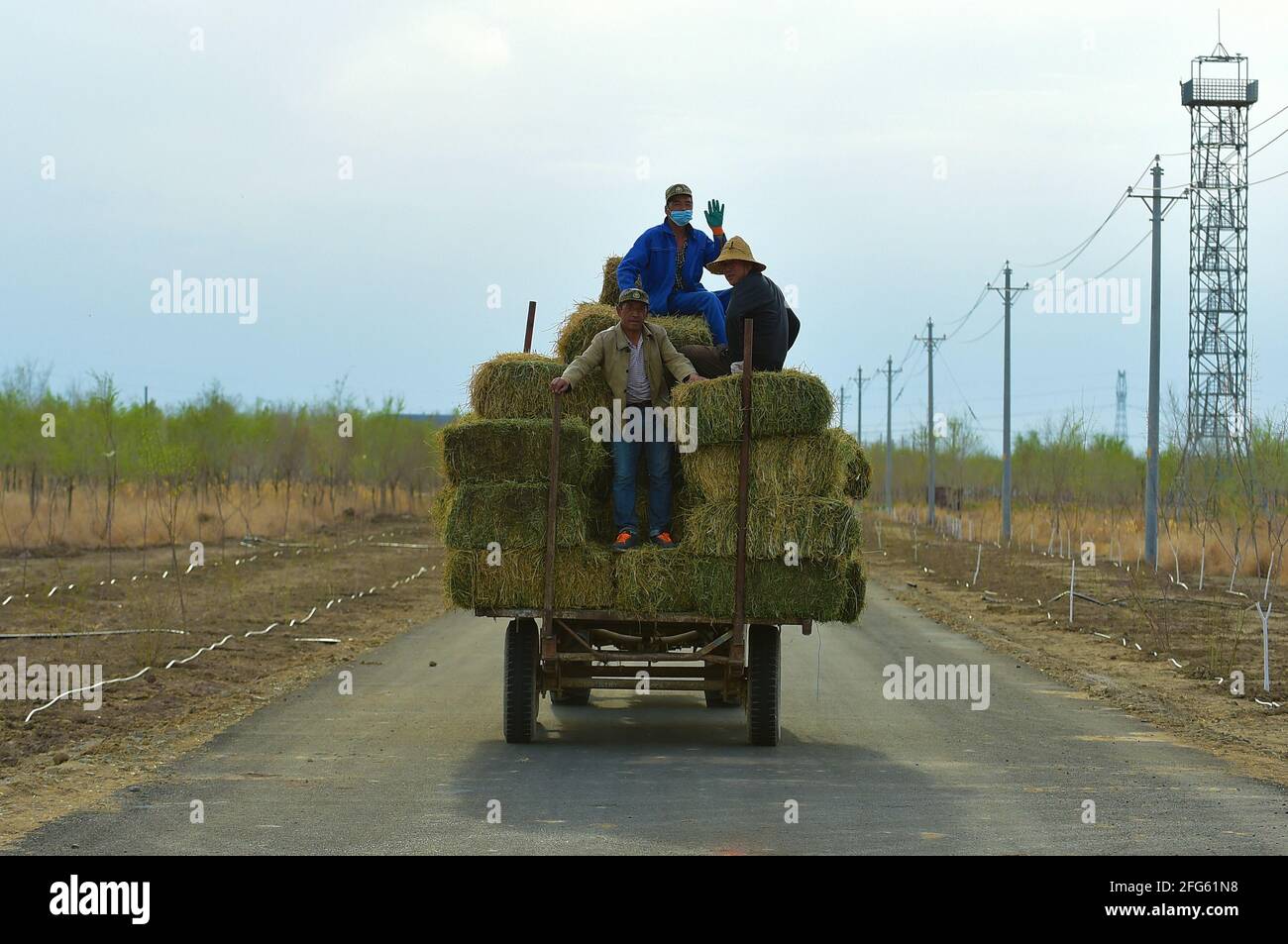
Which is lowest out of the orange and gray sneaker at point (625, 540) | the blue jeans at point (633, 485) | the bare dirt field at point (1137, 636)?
the bare dirt field at point (1137, 636)

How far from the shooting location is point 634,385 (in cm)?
1111

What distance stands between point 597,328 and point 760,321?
1271 millimetres

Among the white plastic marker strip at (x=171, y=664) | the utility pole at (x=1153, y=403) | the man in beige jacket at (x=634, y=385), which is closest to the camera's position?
the man in beige jacket at (x=634, y=385)

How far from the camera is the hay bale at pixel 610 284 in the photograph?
44.0 feet

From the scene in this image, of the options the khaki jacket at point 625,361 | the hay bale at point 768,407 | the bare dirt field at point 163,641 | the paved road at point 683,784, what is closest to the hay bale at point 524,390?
the khaki jacket at point 625,361

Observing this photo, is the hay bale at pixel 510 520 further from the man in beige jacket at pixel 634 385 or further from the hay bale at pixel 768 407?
the hay bale at pixel 768 407

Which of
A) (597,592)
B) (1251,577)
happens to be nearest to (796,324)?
(597,592)

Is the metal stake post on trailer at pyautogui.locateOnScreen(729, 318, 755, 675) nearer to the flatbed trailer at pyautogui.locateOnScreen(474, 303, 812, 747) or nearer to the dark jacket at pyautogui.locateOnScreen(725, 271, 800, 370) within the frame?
the flatbed trailer at pyautogui.locateOnScreen(474, 303, 812, 747)

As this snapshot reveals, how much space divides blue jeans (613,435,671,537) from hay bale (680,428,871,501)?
1.00ft

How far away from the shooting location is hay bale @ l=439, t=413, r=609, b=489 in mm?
10727

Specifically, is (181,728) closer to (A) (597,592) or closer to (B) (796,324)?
(A) (597,592)

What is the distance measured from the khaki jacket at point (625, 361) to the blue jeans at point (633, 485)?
1.39 feet

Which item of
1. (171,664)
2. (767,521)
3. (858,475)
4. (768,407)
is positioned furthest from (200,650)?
(768,407)

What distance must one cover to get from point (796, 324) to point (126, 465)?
3220 cm
